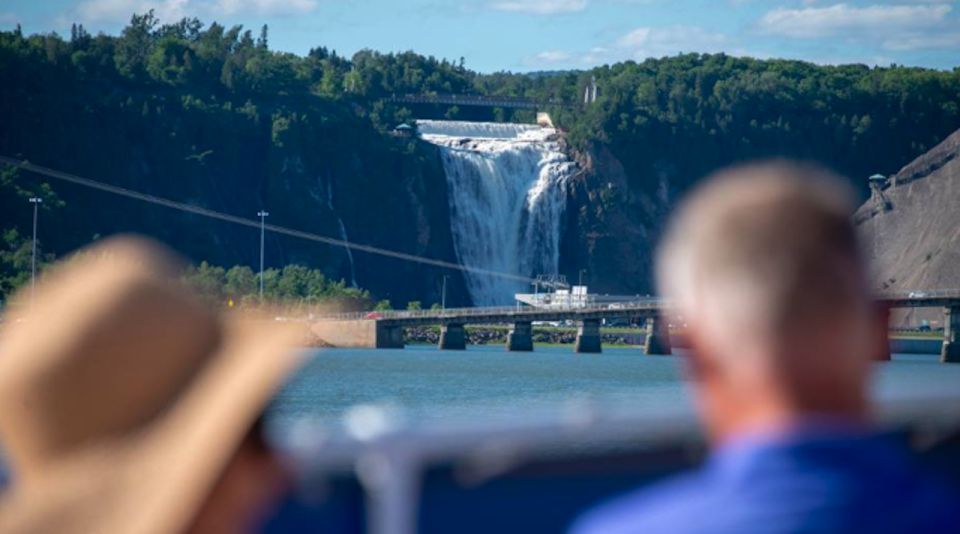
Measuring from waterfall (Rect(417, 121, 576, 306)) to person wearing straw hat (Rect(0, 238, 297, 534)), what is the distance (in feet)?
440

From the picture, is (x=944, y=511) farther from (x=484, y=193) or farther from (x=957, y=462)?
(x=484, y=193)

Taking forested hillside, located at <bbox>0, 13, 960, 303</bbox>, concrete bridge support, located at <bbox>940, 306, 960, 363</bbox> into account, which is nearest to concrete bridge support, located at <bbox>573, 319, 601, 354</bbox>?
concrete bridge support, located at <bbox>940, 306, 960, 363</bbox>

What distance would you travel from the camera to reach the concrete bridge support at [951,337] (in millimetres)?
97000

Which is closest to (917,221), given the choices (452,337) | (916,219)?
(916,219)

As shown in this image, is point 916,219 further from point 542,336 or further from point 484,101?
point 484,101

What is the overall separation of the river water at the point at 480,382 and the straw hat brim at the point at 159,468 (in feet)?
75.6

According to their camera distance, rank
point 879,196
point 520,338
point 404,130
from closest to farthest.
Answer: point 520,338 → point 879,196 → point 404,130

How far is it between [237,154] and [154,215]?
42.6 ft

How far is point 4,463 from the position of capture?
8.59 feet

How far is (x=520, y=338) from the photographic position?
350 feet

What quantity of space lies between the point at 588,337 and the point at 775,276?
105 metres

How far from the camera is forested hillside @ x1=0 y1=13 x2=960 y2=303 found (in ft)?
430

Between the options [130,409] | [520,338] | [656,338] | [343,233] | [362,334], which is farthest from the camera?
[343,233]

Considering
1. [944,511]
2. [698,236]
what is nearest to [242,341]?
[698,236]
